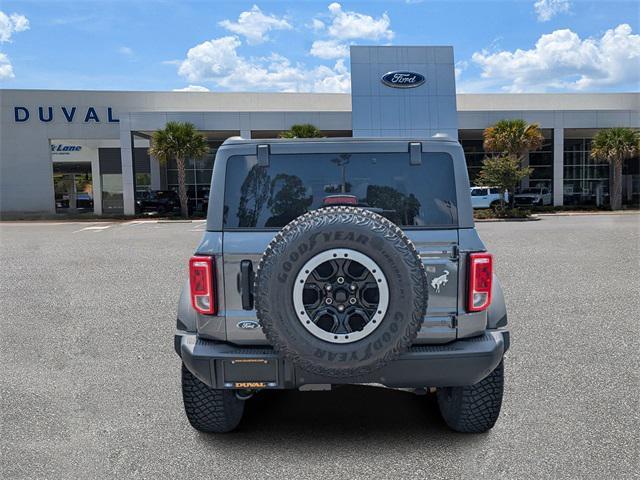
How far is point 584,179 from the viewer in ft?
137

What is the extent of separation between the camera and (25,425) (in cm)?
397

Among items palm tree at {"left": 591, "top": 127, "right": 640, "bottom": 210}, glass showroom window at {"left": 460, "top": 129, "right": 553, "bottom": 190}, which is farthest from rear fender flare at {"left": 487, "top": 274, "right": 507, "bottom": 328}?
glass showroom window at {"left": 460, "top": 129, "right": 553, "bottom": 190}

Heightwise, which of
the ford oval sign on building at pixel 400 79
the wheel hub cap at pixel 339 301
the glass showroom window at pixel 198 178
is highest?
the ford oval sign on building at pixel 400 79

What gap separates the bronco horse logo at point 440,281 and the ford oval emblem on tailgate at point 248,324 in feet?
3.55

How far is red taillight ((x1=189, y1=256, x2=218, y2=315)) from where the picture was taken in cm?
327

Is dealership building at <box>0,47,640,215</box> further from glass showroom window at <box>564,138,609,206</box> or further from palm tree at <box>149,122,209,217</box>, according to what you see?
palm tree at <box>149,122,209,217</box>

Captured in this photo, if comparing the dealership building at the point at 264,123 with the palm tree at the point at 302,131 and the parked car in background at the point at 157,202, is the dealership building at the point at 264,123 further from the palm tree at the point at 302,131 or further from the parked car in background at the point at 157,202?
the palm tree at the point at 302,131

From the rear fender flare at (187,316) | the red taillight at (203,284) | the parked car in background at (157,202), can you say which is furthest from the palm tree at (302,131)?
the red taillight at (203,284)

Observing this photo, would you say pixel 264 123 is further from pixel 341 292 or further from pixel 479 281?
pixel 341 292

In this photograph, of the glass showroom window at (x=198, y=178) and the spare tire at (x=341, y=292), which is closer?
the spare tire at (x=341, y=292)

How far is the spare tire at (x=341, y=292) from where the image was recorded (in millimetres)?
2943

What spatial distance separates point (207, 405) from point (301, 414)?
796 millimetres

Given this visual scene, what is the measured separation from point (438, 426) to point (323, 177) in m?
1.95

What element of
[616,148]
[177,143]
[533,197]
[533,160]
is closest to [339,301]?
[177,143]
